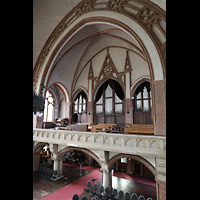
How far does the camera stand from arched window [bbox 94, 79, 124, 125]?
15.1 m

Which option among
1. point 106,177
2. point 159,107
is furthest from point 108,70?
point 106,177

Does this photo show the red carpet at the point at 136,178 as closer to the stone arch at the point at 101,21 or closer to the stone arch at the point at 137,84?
the stone arch at the point at 137,84

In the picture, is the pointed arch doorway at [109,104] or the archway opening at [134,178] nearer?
the archway opening at [134,178]

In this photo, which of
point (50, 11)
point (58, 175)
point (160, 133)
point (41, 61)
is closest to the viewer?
point (160, 133)

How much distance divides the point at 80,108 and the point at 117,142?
38.2 feet

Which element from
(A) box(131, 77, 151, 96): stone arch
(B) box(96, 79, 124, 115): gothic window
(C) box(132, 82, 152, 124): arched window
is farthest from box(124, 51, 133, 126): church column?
(B) box(96, 79, 124, 115): gothic window

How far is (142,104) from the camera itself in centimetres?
1372

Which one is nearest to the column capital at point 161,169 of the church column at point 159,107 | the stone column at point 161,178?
the stone column at point 161,178

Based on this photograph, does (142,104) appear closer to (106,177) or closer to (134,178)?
(134,178)

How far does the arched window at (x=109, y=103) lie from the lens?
15094 millimetres
